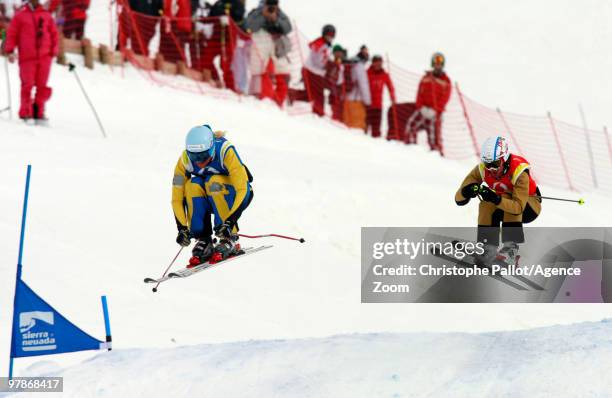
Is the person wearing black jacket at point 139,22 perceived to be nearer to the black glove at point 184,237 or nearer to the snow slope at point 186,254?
the snow slope at point 186,254

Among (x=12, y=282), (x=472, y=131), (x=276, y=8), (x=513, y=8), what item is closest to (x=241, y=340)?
(x=12, y=282)

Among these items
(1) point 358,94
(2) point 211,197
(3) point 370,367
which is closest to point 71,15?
(1) point 358,94

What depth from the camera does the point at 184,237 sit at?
22.0ft

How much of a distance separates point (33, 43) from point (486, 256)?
8003 millimetres

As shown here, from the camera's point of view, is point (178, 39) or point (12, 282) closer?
point (12, 282)

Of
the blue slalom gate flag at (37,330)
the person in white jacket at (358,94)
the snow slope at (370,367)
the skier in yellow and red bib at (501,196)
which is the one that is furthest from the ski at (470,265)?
the person in white jacket at (358,94)

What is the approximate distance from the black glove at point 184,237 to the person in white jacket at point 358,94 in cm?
1169

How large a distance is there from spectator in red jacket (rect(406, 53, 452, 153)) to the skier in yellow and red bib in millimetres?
10603

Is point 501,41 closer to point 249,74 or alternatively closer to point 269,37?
point 249,74

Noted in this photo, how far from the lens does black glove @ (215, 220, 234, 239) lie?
664 cm

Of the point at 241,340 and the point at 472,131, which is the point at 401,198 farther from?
the point at 472,131

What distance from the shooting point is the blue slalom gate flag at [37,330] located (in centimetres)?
643

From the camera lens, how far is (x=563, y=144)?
2172 centimetres

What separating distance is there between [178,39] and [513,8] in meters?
15.6
